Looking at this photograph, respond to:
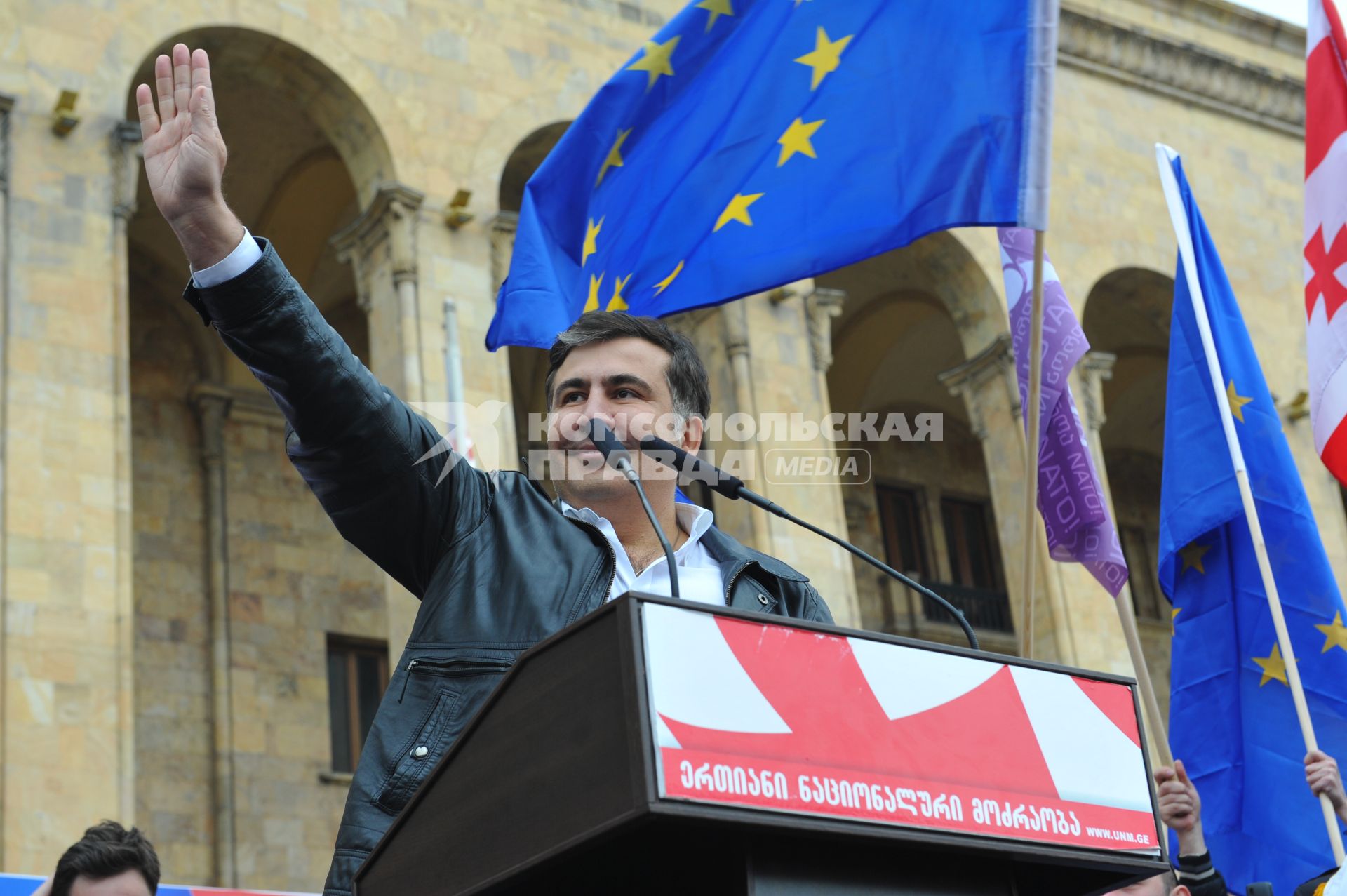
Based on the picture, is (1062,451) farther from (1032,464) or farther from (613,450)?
(613,450)

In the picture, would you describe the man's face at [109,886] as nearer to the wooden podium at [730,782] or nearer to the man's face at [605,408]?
the man's face at [605,408]

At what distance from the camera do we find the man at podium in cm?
257

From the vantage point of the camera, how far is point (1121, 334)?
19.7 meters

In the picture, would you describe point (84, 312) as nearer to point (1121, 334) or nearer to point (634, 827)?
point (634, 827)

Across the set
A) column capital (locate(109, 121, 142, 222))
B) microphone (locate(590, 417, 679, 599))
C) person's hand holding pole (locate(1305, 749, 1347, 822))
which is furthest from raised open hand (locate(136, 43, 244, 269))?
column capital (locate(109, 121, 142, 222))

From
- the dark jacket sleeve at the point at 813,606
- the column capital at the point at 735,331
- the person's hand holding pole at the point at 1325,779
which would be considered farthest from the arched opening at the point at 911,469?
the dark jacket sleeve at the point at 813,606

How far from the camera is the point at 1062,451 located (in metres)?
7.02

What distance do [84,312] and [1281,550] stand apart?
7421mm

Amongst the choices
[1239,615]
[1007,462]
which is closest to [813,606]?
[1239,615]

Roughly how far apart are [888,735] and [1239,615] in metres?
5.71

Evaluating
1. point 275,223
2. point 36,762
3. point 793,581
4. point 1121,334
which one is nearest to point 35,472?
point 36,762

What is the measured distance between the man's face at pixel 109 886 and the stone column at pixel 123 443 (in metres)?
6.15

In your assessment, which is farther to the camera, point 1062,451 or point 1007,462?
point 1007,462
